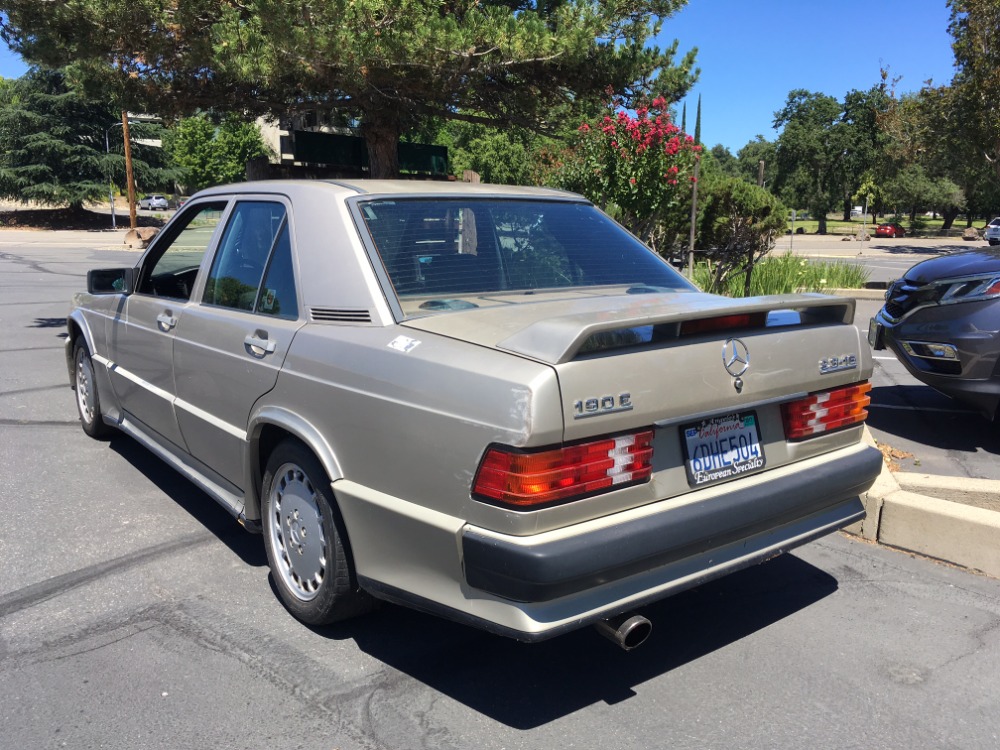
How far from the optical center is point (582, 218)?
4.24 metres

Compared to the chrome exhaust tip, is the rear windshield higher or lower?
higher

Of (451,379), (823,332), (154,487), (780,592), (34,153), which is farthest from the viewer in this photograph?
(34,153)

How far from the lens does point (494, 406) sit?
254 centimetres

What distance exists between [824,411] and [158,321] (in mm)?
3390

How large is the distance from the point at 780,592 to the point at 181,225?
12.5 ft

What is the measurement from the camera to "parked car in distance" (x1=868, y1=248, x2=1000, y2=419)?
5.68m

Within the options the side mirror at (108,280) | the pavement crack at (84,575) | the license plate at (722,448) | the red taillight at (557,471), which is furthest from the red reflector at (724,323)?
the side mirror at (108,280)

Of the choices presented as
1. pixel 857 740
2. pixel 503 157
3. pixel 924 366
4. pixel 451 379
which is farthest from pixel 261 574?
pixel 503 157

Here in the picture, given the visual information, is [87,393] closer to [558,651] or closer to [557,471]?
[558,651]

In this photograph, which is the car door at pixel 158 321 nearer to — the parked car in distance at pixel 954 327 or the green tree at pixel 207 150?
the parked car in distance at pixel 954 327

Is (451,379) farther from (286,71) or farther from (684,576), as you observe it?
(286,71)

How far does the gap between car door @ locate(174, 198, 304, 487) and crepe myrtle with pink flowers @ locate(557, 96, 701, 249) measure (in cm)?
656

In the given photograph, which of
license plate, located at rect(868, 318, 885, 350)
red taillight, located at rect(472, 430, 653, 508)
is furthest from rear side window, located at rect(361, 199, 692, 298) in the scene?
license plate, located at rect(868, 318, 885, 350)

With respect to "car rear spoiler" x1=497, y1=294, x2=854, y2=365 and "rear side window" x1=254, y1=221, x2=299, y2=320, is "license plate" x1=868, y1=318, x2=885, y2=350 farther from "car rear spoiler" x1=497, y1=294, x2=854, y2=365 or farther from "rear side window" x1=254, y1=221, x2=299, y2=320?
"rear side window" x1=254, y1=221, x2=299, y2=320
